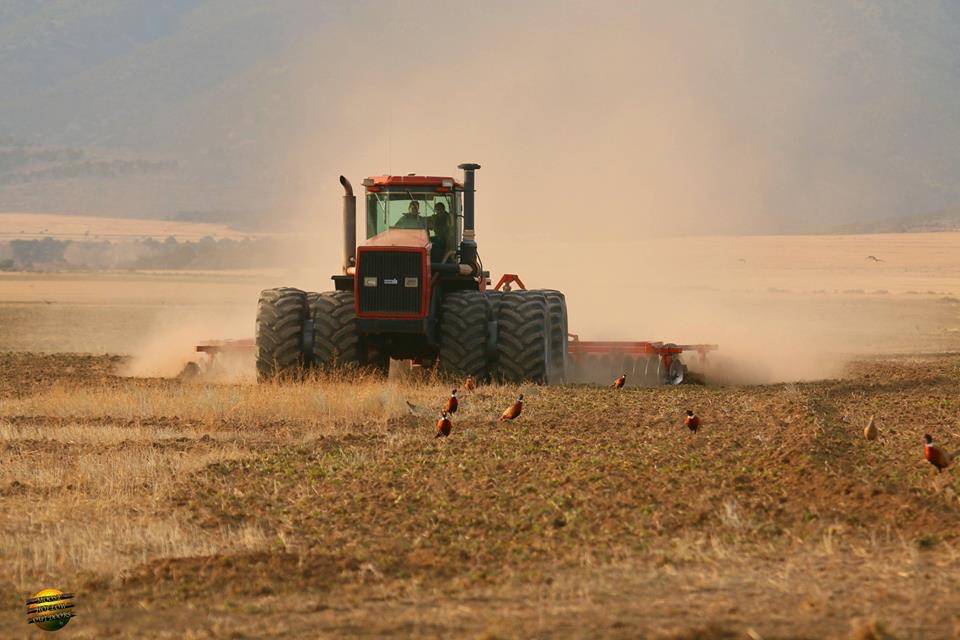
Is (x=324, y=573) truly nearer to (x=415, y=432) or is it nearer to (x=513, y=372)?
(x=415, y=432)

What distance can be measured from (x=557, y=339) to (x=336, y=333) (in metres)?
3.51

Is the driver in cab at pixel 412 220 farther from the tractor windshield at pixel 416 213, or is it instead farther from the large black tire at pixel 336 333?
the large black tire at pixel 336 333

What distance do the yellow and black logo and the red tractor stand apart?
11.9m

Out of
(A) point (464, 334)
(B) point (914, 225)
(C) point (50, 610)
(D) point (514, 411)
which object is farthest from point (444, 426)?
(B) point (914, 225)

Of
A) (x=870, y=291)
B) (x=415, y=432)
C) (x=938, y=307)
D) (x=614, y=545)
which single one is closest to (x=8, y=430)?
(x=415, y=432)

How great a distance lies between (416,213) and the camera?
22062 mm

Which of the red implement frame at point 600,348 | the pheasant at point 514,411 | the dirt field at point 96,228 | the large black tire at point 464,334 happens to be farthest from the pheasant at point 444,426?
the dirt field at point 96,228

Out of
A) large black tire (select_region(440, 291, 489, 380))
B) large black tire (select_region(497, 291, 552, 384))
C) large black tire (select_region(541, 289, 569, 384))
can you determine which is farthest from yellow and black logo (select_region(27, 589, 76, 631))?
large black tire (select_region(541, 289, 569, 384))

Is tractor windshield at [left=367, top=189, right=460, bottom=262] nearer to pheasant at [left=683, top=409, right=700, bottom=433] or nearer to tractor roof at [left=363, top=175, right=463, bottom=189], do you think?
tractor roof at [left=363, top=175, right=463, bottom=189]

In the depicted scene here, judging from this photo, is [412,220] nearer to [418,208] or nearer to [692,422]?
[418,208]

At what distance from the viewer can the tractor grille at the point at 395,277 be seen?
2078cm

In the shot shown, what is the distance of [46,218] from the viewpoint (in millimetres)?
175625

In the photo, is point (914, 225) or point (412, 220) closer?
point (412, 220)

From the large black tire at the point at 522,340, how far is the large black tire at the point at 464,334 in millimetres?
260
